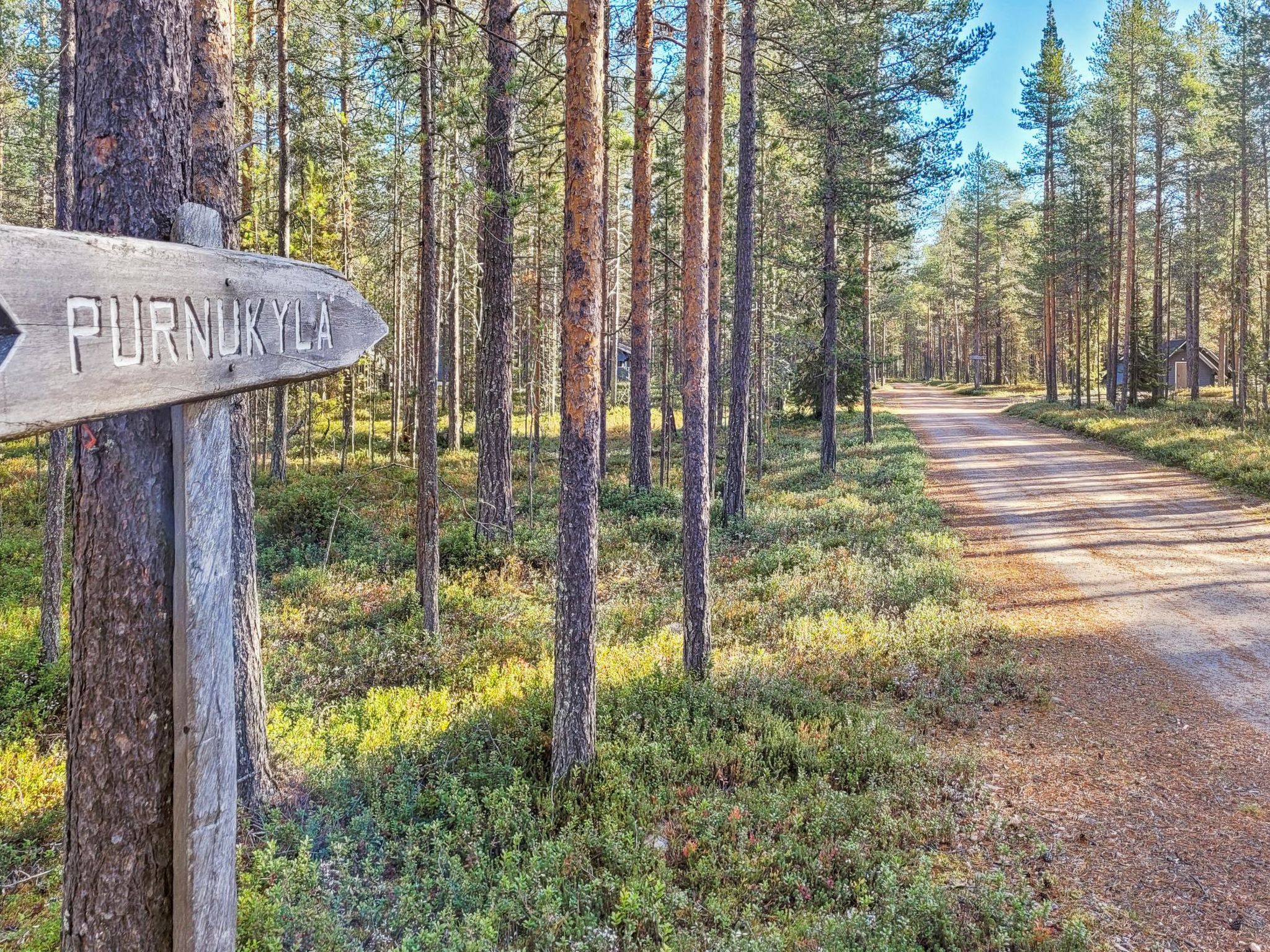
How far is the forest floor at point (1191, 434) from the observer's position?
18.8 meters

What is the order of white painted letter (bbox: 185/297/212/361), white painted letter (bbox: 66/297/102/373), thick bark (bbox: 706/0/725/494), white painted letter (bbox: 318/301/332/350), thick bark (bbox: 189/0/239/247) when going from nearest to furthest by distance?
white painted letter (bbox: 66/297/102/373), white painted letter (bbox: 185/297/212/361), white painted letter (bbox: 318/301/332/350), thick bark (bbox: 189/0/239/247), thick bark (bbox: 706/0/725/494)

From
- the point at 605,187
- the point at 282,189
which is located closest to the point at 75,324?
the point at 282,189

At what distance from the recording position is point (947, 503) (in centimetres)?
1761

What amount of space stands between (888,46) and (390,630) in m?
20.5

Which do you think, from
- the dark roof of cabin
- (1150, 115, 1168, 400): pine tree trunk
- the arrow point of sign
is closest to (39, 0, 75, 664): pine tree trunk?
the arrow point of sign

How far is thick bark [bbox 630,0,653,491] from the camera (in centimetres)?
1486

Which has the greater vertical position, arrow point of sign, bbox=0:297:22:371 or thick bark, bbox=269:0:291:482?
thick bark, bbox=269:0:291:482

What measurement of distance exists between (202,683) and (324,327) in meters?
1.20

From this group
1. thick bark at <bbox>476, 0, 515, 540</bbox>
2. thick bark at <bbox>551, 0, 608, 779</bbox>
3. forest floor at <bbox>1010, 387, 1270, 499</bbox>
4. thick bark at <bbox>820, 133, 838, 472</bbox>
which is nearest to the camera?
thick bark at <bbox>551, 0, 608, 779</bbox>

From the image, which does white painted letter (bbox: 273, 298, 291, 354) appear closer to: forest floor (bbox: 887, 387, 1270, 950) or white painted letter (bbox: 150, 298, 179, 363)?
white painted letter (bbox: 150, 298, 179, 363)

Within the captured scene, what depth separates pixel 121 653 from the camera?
2094 mm

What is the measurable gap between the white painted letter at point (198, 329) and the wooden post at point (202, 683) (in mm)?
181

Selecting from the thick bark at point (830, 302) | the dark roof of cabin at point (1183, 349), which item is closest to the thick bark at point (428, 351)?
the thick bark at point (830, 302)

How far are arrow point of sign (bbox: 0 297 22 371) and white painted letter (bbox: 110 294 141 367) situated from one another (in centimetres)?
25
